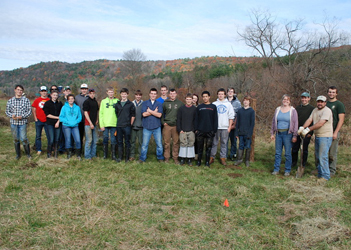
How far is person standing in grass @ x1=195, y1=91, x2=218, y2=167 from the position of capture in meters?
7.20

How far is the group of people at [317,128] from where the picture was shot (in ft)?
20.1

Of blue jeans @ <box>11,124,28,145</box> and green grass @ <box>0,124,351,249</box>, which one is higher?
blue jeans @ <box>11,124,28,145</box>

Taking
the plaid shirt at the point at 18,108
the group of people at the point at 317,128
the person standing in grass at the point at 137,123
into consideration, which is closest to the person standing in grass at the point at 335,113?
the group of people at the point at 317,128

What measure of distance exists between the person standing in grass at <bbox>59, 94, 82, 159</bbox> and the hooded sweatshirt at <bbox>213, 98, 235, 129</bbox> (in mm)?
3982

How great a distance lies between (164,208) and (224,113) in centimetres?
377

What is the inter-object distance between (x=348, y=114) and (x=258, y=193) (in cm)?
1502

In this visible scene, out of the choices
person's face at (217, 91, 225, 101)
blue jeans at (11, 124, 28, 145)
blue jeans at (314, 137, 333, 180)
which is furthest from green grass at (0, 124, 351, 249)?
person's face at (217, 91, 225, 101)

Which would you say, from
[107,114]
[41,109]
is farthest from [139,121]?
[41,109]

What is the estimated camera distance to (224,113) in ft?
24.4

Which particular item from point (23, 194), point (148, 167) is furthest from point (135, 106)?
point (23, 194)

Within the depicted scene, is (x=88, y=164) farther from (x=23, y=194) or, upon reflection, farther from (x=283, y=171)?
(x=283, y=171)

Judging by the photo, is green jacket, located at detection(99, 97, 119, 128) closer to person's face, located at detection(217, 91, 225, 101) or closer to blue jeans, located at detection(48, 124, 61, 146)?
blue jeans, located at detection(48, 124, 61, 146)

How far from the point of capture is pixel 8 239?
137 inches

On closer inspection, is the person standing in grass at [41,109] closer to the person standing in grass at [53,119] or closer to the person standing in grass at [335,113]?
the person standing in grass at [53,119]
